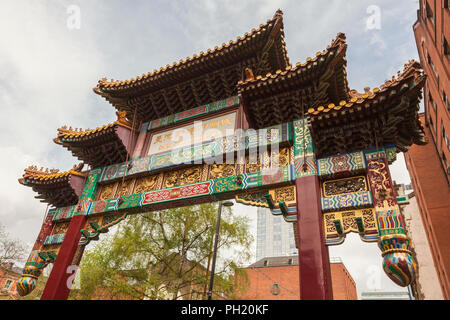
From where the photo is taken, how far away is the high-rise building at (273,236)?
6581 centimetres

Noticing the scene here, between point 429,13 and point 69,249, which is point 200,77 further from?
point 429,13

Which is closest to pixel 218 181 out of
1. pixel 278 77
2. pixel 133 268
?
pixel 278 77

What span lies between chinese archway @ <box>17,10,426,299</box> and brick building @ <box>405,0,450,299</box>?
7.36m

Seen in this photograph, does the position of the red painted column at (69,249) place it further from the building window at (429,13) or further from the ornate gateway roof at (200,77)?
the building window at (429,13)

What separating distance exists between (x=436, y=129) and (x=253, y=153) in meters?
13.4

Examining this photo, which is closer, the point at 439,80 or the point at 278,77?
the point at 278,77

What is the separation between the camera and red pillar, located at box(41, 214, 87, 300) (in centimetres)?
684

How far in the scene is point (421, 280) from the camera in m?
18.9

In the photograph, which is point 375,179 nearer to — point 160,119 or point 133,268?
point 160,119

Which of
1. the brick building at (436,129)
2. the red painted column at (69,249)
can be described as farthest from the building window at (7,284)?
the brick building at (436,129)

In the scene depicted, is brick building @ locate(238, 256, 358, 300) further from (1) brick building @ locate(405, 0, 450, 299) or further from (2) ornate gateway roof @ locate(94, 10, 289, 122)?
(2) ornate gateway roof @ locate(94, 10, 289, 122)

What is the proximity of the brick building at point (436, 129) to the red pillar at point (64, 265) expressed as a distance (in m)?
13.5

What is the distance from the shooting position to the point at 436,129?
1523 centimetres

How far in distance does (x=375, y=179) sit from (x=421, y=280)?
18.3 m
